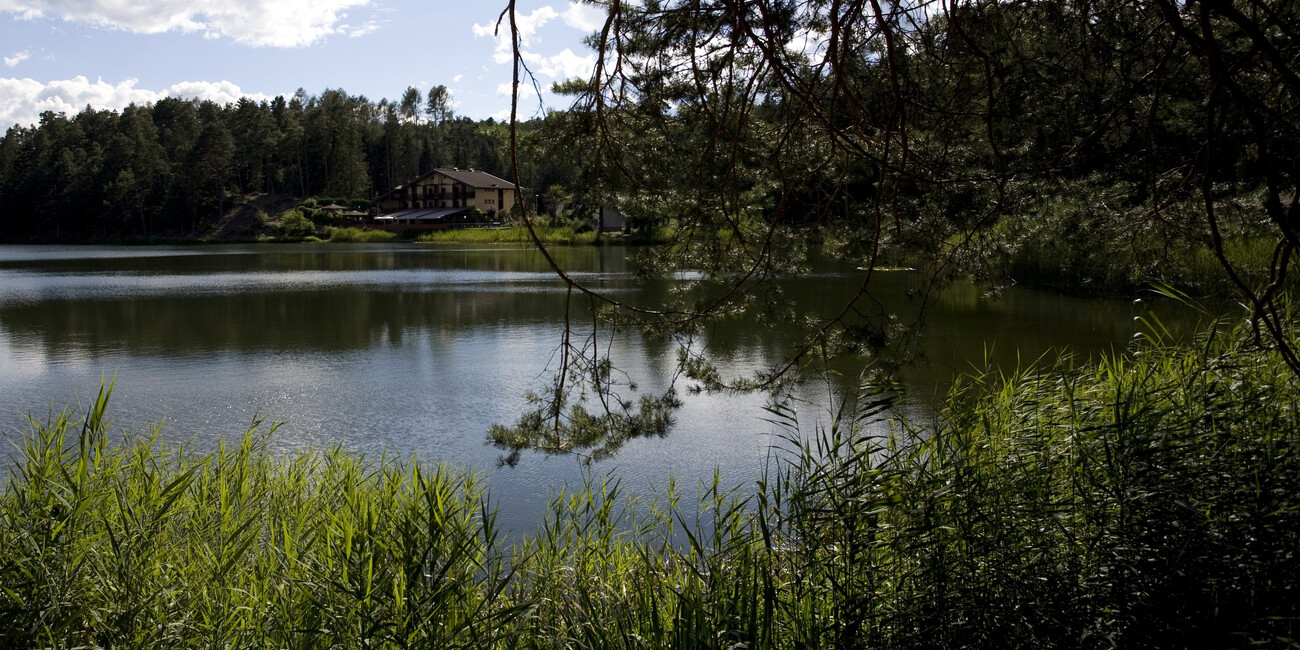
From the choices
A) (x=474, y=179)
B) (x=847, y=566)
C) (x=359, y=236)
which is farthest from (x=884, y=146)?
(x=474, y=179)

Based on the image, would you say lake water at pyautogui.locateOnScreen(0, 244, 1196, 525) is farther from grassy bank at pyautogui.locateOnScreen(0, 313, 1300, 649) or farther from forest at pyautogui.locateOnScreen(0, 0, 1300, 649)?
grassy bank at pyautogui.locateOnScreen(0, 313, 1300, 649)

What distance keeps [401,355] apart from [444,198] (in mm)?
45109

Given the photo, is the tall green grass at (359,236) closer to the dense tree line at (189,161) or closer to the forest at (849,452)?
the dense tree line at (189,161)

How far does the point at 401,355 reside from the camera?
1153 centimetres

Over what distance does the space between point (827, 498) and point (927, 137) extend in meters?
1.89

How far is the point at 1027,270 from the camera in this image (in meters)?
16.7

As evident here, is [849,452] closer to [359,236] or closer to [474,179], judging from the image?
[359,236]

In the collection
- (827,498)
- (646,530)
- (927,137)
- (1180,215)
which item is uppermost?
(927,137)

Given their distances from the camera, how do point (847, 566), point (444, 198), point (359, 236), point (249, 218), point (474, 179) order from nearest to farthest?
1. point (847, 566)
2. point (359, 236)
3. point (474, 179)
4. point (444, 198)
5. point (249, 218)

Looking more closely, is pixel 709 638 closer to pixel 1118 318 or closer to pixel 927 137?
pixel 927 137

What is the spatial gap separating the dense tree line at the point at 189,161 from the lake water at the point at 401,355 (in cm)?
3615

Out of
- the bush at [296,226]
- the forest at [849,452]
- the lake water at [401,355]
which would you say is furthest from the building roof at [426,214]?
the forest at [849,452]

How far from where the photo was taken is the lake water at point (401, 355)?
6930 millimetres

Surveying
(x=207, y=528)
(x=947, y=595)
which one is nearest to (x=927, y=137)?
(x=947, y=595)
